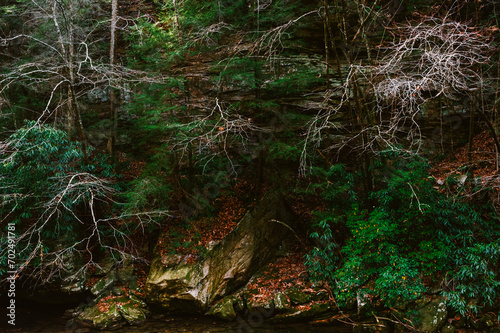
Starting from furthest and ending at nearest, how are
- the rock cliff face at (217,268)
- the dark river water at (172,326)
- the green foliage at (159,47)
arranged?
the green foliage at (159,47)
the rock cliff face at (217,268)
the dark river water at (172,326)

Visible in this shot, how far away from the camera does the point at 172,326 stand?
7.12 metres

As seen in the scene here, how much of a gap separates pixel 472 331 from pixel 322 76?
8.02m

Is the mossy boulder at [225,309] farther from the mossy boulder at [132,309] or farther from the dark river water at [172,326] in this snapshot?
the mossy boulder at [132,309]

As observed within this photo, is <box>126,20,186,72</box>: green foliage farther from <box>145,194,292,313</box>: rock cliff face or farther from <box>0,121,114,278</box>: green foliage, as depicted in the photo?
<box>145,194,292,313</box>: rock cliff face

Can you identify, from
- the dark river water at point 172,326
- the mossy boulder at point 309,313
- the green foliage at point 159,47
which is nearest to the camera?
the dark river water at point 172,326

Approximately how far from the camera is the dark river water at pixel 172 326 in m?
A: 6.56

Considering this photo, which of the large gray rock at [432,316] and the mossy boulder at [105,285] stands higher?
the large gray rock at [432,316]

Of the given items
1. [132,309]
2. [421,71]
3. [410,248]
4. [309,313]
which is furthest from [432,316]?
[132,309]

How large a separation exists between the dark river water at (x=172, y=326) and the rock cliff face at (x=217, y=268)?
1.15 feet

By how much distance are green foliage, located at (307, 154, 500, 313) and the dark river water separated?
1.16 metres

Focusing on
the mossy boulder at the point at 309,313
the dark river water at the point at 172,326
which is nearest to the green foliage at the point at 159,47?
the dark river water at the point at 172,326

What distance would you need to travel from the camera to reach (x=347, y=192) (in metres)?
7.42

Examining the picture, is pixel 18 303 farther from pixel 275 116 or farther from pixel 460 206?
pixel 460 206

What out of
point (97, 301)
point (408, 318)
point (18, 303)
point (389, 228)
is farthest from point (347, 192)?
point (18, 303)
